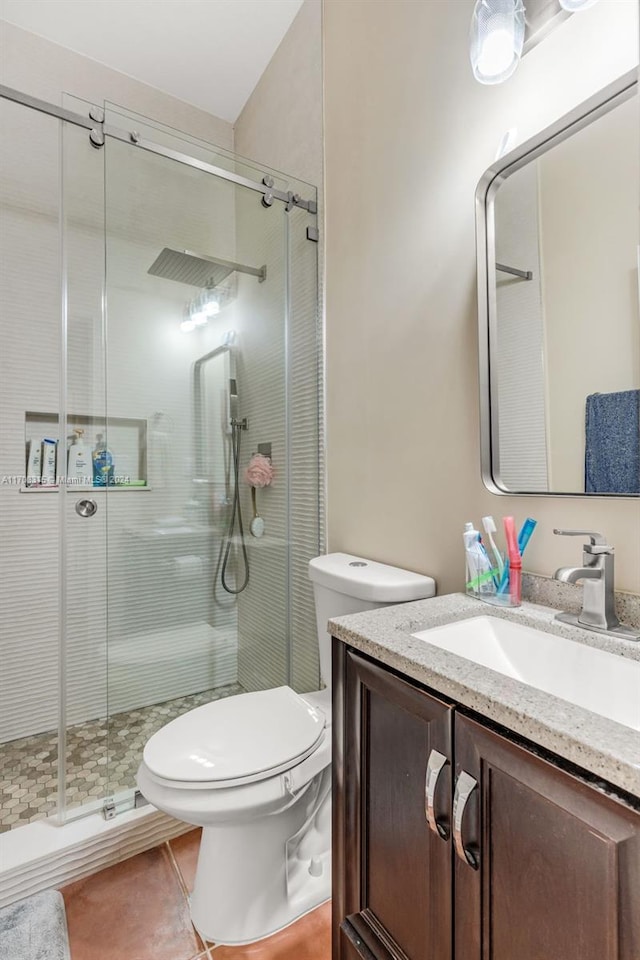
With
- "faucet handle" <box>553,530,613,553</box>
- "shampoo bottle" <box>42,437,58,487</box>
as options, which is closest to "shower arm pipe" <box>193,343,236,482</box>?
"shampoo bottle" <box>42,437,58,487</box>

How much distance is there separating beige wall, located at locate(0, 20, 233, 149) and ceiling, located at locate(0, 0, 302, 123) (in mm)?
33

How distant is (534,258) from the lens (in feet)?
3.34

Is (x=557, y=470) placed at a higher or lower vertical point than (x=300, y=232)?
lower

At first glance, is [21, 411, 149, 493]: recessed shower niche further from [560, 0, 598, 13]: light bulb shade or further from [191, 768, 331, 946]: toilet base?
[560, 0, 598, 13]: light bulb shade

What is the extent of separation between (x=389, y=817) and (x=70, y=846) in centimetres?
109

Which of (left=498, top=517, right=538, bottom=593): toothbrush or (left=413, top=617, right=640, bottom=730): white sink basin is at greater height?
(left=498, top=517, right=538, bottom=593): toothbrush

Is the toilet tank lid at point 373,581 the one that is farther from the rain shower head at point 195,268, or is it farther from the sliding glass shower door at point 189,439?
the rain shower head at point 195,268

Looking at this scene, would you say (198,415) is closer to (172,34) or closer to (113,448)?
(113,448)

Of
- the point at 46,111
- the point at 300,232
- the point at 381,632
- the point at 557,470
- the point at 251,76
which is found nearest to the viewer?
the point at 381,632

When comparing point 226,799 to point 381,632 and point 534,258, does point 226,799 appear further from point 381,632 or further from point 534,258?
point 534,258

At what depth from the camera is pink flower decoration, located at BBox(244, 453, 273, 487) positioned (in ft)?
6.29

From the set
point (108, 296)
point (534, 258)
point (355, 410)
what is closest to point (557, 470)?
point (534, 258)

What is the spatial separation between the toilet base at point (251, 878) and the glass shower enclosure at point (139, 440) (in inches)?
17.7

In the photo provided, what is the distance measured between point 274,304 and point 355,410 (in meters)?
0.64
